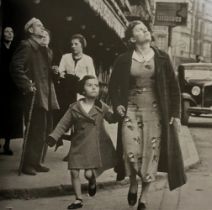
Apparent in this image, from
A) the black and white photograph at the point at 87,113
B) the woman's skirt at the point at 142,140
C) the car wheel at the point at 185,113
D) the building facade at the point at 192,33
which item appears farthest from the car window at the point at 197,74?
the woman's skirt at the point at 142,140

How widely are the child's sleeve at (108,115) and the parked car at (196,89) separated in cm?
481

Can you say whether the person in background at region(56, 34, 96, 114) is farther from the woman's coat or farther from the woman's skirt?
the woman's skirt

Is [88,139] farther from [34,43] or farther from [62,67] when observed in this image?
[34,43]

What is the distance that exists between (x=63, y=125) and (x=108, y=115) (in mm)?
286

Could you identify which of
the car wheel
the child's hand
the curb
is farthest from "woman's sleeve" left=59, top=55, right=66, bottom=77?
the car wheel

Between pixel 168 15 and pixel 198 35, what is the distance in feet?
3.10

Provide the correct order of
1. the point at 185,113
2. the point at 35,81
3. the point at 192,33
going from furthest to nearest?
the point at 185,113 → the point at 192,33 → the point at 35,81

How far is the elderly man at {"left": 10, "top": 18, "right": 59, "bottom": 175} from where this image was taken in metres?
4.05

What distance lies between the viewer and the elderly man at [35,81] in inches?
160

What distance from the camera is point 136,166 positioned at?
4.07 meters

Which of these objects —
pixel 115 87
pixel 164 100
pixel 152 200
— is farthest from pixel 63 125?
pixel 152 200

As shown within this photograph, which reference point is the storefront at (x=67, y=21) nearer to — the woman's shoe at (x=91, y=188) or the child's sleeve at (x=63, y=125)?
the child's sleeve at (x=63, y=125)

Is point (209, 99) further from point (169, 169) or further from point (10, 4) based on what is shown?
point (10, 4)

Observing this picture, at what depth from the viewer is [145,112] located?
13.2ft
